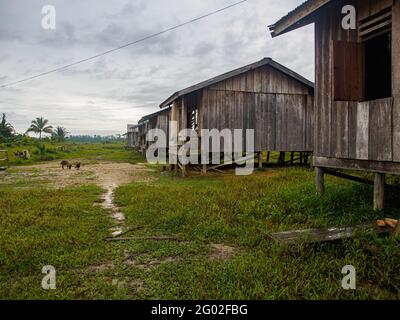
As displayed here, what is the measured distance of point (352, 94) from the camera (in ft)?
20.3

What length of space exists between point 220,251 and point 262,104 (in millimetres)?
12205

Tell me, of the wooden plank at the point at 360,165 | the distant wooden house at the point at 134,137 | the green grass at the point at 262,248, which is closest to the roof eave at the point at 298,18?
the wooden plank at the point at 360,165

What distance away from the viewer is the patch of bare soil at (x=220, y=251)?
483 cm

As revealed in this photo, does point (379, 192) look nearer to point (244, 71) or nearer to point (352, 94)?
point (352, 94)

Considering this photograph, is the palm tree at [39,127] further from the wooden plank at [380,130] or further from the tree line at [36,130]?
the wooden plank at [380,130]

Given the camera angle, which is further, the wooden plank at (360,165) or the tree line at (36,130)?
the tree line at (36,130)

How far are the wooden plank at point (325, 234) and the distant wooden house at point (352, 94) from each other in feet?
4.39

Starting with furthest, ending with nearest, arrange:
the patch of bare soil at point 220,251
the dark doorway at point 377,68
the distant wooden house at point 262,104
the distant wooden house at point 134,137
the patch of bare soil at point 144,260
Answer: the distant wooden house at point 134,137 < the distant wooden house at point 262,104 < the dark doorway at point 377,68 < the patch of bare soil at point 220,251 < the patch of bare soil at point 144,260

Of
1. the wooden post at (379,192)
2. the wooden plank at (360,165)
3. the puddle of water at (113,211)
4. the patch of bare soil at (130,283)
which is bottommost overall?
the patch of bare soil at (130,283)

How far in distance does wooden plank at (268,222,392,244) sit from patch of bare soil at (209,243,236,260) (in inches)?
27.3

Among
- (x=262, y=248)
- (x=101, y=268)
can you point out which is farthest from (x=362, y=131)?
(x=101, y=268)

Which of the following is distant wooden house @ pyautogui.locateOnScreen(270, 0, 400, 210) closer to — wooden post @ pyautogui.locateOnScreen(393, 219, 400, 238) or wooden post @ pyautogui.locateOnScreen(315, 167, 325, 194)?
wooden post @ pyautogui.locateOnScreen(315, 167, 325, 194)

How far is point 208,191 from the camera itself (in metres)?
9.95

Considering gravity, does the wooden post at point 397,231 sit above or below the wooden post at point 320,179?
below
